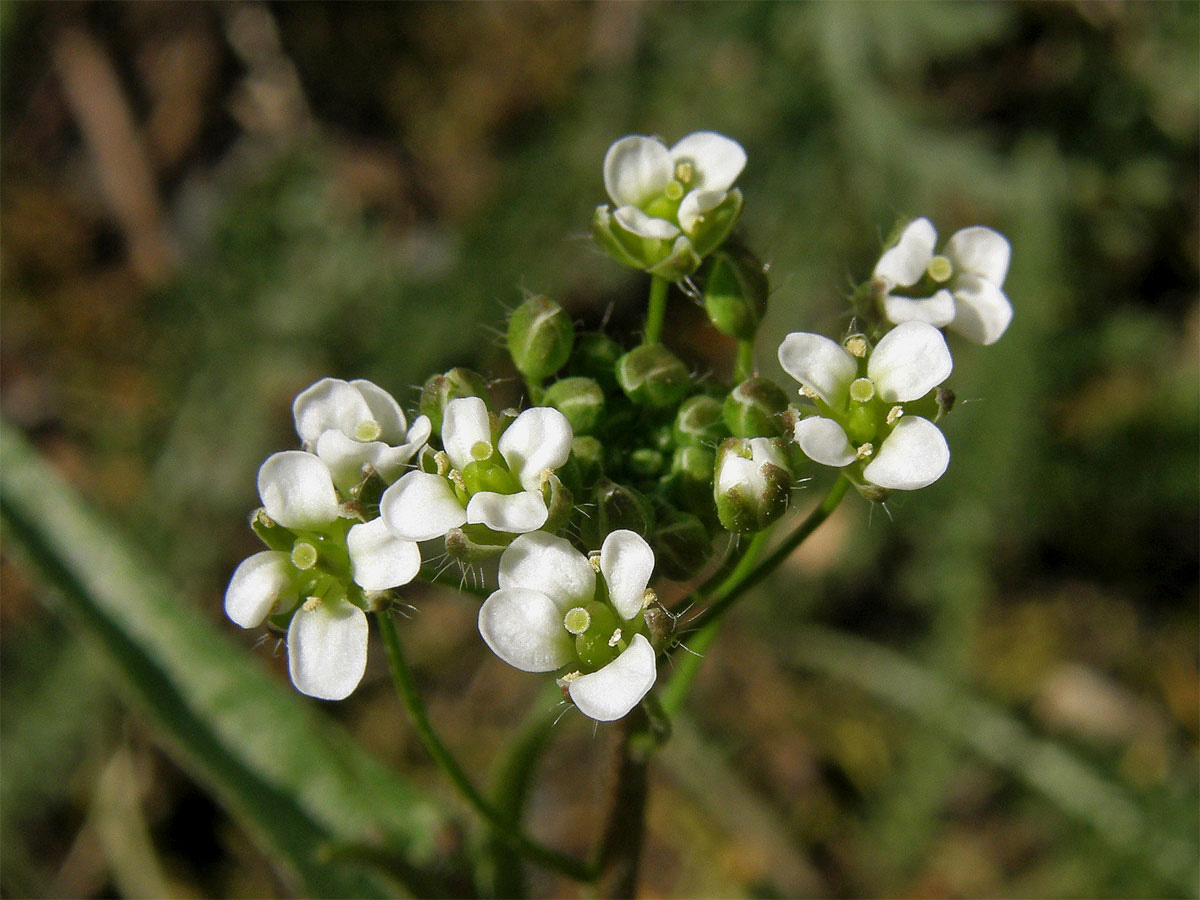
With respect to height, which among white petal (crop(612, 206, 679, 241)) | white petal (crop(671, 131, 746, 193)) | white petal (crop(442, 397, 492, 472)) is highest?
white petal (crop(671, 131, 746, 193))

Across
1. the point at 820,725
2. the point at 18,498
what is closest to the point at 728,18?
the point at 820,725

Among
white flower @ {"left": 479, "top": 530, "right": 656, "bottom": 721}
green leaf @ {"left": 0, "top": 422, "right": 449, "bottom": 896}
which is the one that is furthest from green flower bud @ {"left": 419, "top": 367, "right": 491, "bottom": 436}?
green leaf @ {"left": 0, "top": 422, "right": 449, "bottom": 896}

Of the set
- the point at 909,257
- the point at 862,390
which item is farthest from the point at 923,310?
the point at 862,390

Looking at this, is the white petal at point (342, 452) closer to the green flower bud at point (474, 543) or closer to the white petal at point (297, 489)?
the white petal at point (297, 489)

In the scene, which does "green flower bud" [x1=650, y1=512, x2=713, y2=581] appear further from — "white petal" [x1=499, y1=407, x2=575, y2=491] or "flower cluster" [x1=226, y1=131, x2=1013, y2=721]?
"white petal" [x1=499, y1=407, x2=575, y2=491]

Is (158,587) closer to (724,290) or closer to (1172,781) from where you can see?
(724,290)

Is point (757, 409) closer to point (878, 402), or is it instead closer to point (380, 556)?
point (878, 402)
